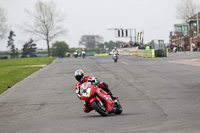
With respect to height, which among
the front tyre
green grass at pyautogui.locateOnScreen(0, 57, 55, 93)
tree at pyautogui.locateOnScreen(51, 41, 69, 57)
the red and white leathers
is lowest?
green grass at pyautogui.locateOnScreen(0, 57, 55, 93)

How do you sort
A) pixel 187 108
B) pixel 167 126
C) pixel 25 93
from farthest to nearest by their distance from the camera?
pixel 25 93 < pixel 187 108 < pixel 167 126

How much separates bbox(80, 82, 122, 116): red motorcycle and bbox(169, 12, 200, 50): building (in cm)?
5749

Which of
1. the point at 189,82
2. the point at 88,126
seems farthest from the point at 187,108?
the point at 189,82

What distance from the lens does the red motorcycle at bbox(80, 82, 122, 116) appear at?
950 cm

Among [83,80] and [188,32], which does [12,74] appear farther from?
[188,32]

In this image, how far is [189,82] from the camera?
17.5m

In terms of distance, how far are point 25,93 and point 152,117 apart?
31.0 feet

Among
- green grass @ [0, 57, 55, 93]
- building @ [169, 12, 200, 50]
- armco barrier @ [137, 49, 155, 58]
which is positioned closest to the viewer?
green grass @ [0, 57, 55, 93]

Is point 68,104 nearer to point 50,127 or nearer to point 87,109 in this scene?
point 87,109

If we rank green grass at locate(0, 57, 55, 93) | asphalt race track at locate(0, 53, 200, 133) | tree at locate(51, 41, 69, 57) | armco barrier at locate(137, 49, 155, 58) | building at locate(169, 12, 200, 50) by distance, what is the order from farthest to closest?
1. tree at locate(51, 41, 69, 57)
2. building at locate(169, 12, 200, 50)
3. armco barrier at locate(137, 49, 155, 58)
4. green grass at locate(0, 57, 55, 93)
5. asphalt race track at locate(0, 53, 200, 133)

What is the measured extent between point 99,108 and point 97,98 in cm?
26

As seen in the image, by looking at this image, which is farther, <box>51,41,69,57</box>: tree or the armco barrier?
<box>51,41,69,57</box>: tree

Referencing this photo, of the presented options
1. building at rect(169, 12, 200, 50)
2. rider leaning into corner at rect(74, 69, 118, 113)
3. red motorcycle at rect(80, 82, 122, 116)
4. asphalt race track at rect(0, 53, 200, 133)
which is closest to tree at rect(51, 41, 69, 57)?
building at rect(169, 12, 200, 50)

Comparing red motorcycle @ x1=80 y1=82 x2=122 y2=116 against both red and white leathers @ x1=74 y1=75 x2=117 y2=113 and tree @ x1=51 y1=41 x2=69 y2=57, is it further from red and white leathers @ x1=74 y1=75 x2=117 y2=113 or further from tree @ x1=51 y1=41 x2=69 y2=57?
tree @ x1=51 y1=41 x2=69 y2=57
